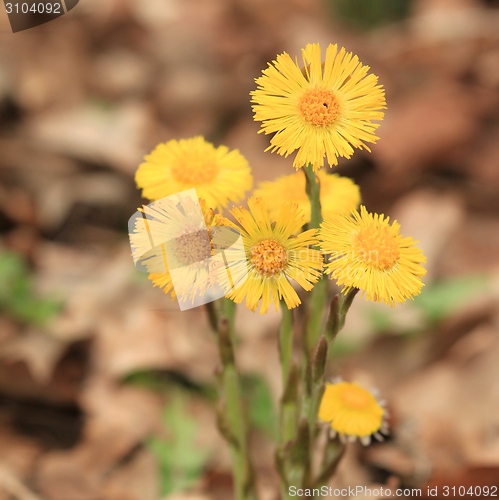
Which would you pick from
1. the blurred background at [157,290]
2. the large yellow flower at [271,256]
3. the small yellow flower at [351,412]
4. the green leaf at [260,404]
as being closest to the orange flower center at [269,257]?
the large yellow flower at [271,256]

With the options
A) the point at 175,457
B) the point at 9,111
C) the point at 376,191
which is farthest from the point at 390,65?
the point at 175,457

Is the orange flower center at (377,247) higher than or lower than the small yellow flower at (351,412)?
higher

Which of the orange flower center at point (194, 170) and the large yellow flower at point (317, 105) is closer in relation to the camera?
the large yellow flower at point (317, 105)

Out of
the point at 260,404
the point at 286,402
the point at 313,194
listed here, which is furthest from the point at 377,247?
the point at 260,404

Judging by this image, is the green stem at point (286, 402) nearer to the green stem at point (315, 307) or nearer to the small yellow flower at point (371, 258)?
the green stem at point (315, 307)

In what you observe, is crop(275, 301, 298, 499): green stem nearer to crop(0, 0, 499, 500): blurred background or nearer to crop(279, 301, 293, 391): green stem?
crop(279, 301, 293, 391): green stem

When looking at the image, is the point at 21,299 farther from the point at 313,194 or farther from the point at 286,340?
the point at 313,194
